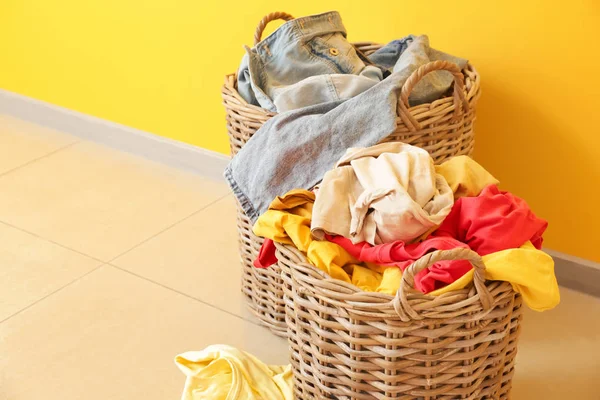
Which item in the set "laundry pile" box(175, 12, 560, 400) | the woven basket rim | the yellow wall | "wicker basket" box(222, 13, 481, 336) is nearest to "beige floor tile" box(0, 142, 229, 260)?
the yellow wall

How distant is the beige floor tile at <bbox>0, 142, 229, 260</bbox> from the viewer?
6.10 feet

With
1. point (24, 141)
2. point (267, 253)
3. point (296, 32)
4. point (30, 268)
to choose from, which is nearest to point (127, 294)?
point (30, 268)

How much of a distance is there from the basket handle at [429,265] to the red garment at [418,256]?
1.6 inches

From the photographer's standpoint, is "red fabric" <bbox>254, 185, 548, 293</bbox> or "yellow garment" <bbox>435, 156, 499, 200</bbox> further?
"yellow garment" <bbox>435, 156, 499, 200</bbox>

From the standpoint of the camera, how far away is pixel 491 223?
1.02 metres

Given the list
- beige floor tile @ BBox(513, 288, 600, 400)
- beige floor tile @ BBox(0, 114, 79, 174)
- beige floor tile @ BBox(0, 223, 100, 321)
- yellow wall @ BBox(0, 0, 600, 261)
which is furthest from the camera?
beige floor tile @ BBox(0, 114, 79, 174)

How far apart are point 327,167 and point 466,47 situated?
0.50 m

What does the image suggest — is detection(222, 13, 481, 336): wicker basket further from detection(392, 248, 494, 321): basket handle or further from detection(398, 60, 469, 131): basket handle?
detection(392, 248, 494, 321): basket handle

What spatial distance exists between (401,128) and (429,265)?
38 centimetres

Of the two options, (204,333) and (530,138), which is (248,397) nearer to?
(204,333)

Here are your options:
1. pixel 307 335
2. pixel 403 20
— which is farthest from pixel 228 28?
pixel 307 335

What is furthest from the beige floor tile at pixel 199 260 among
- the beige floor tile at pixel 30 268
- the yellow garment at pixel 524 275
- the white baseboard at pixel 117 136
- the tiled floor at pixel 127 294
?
the yellow garment at pixel 524 275

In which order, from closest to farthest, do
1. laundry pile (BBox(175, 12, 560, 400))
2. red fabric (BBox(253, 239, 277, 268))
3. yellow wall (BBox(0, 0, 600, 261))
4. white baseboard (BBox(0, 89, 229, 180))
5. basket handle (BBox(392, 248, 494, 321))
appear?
1. basket handle (BBox(392, 248, 494, 321))
2. laundry pile (BBox(175, 12, 560, 400))
3. red fabric (BBox(253, 239, 277, 268))
4. yellow wall (BBox(0, 0, 600, 261))
5. white baseboard (BBox(0, 89, 229, 180))

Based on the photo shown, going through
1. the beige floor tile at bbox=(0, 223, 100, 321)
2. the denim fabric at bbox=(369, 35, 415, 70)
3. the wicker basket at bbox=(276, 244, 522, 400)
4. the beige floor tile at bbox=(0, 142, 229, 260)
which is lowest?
the beige floor tile at bbox=(0, 223, 100, 321)
